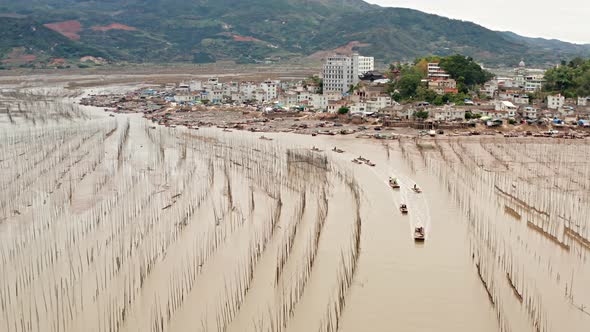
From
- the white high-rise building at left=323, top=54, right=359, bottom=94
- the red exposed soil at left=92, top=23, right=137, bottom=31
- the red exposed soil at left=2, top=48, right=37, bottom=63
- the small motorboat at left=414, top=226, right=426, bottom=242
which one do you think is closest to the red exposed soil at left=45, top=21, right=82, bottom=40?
the red exposed soil at left=92, top=23, right=137, bottom=31

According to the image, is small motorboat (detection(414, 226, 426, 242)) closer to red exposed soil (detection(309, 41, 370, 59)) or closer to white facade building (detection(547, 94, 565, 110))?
white facade building (detection(547, 94, 565, 110))

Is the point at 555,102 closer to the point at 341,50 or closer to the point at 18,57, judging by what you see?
the point at 341,50

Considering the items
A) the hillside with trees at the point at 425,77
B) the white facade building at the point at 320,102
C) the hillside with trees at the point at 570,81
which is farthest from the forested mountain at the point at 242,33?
the white facade building at the point at 320,102

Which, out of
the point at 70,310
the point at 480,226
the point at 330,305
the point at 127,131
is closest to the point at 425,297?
the point at 330,305

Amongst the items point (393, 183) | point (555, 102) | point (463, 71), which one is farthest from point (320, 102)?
point (393, 183)

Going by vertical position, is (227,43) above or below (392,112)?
above

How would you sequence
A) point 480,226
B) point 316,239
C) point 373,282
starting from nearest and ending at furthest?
point 373,282
point 316,239
point 480,226

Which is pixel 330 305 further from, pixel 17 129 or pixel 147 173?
pixel 17 129

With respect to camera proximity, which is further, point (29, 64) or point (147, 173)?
point (29, 64)
